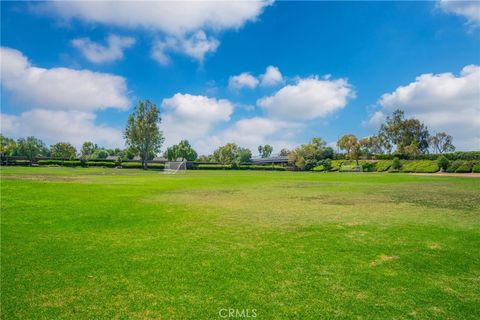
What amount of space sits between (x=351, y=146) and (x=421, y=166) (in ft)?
98.4

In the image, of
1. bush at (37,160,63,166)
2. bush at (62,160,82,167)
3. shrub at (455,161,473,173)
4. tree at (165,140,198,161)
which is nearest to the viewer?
shrub at (455,161,473,173)

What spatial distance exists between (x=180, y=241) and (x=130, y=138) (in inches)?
3347

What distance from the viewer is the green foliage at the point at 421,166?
2564 inches

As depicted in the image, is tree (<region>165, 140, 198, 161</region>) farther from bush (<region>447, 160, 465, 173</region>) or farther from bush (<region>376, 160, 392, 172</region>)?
bush (<region>447, 160, 465, 173</region>)

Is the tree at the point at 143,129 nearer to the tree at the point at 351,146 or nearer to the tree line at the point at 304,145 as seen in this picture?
the tree line at the point at 304,145

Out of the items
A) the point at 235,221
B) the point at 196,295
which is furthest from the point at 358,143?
the point at 196,295

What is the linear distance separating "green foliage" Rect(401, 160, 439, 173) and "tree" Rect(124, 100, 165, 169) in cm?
6665

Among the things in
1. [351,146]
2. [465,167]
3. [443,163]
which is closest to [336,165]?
[351,146]

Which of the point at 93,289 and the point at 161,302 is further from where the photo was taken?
the point at 93,289

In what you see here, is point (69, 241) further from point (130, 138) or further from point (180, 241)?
point (130, 138)

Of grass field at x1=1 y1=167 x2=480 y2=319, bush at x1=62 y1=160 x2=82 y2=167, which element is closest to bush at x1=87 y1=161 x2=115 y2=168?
bush at x1=62 y1=160 x2=82 y2=167

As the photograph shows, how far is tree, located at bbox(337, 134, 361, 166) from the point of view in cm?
9656

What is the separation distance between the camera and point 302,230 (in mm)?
10234

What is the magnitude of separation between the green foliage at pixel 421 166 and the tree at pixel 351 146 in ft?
66.5
